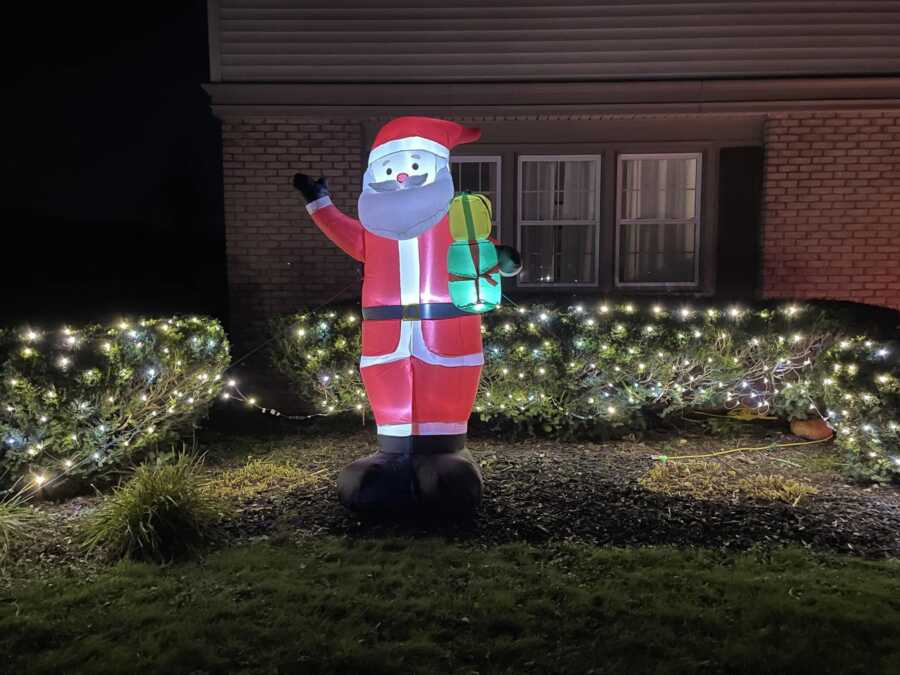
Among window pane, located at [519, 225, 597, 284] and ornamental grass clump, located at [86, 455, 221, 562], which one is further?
window pane, located at [519, 225, 597, 284]

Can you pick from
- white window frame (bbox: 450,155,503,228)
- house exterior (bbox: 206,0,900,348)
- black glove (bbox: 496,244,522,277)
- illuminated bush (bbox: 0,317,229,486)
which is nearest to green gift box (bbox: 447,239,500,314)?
black glove (bbox: 496,244,522,277)

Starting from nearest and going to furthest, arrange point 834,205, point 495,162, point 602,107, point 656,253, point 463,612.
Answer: point 463,612 < point 602,107 < point 834,205 < point 495,162 < point 656,253

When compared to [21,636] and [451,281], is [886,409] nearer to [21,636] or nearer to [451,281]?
[451,281]

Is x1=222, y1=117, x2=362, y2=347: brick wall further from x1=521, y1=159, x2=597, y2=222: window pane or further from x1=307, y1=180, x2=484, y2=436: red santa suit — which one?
x1=307, y1=180, x2=484, y2=436: red santa suit

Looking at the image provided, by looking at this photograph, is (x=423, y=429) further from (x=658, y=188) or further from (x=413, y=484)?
(x=658, y=188)

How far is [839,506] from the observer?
450cm

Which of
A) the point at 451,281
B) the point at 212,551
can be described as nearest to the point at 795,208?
the point at 451,281

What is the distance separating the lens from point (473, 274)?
4.01 metres

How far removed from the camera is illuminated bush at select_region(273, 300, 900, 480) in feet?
19.2

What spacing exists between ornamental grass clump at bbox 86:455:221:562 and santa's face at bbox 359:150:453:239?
191 cm

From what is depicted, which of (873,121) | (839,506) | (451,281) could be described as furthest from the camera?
(873,121)

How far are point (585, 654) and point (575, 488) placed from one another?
80.0 inches

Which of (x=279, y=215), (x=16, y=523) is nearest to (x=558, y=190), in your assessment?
(x=279, y=215)

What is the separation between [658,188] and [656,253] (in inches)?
29.1
